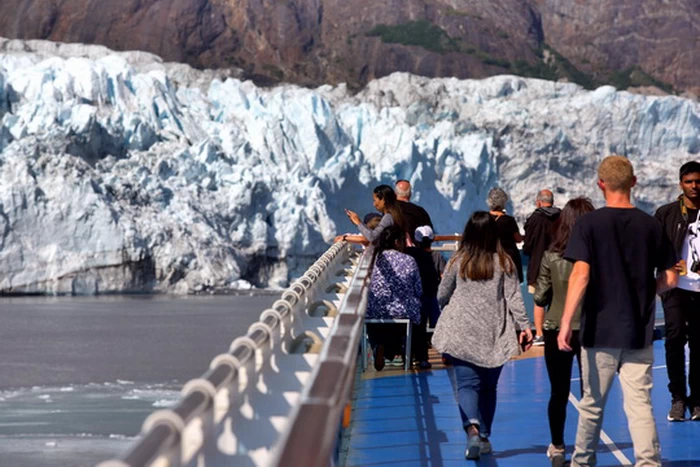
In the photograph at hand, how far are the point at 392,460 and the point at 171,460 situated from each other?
2.51 m

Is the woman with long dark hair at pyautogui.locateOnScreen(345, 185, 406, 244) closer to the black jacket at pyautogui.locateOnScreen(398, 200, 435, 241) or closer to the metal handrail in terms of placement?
the black jacket at pyautogui.locateOnScreen(398, 200, 435, 241)

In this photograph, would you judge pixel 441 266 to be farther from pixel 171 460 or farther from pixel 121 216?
pixel 121 216

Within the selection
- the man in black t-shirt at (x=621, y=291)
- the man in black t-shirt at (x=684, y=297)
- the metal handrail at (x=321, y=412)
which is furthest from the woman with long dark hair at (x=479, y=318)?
the metal handrail at (x=321, y=412)

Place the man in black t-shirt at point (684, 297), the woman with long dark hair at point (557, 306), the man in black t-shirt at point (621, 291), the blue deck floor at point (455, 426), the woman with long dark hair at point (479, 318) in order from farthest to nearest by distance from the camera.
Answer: the man in black t-shirt at point (684, 297)
the blue deck floor at point (455, 426)
the woman with long dark hair at point (479, 318)
the woman with long dark hair at point (557, 306)
the man in black t-shirt at point (621, 291)

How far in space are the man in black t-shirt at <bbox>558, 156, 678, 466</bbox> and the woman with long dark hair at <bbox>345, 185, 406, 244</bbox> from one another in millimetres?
2161

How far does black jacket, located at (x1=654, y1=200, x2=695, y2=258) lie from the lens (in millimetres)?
4512

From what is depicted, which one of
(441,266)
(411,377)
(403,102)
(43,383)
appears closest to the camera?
(411,377)

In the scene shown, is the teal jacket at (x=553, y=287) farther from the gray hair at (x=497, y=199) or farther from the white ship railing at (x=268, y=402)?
the gray hair at (x=497, y=199)

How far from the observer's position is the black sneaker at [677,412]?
4.66 meters

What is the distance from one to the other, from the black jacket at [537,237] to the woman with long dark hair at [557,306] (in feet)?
1.97

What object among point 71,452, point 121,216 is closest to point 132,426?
point 71,452

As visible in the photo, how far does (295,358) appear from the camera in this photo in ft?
10.8

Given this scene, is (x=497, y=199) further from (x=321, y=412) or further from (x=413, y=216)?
(x=321, y=412)

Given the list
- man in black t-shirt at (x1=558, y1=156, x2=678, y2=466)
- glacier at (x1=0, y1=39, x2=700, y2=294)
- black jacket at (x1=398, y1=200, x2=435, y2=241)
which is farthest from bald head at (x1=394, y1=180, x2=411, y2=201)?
glacier at (x1=0, y1=39, x2=700, y2=294)
